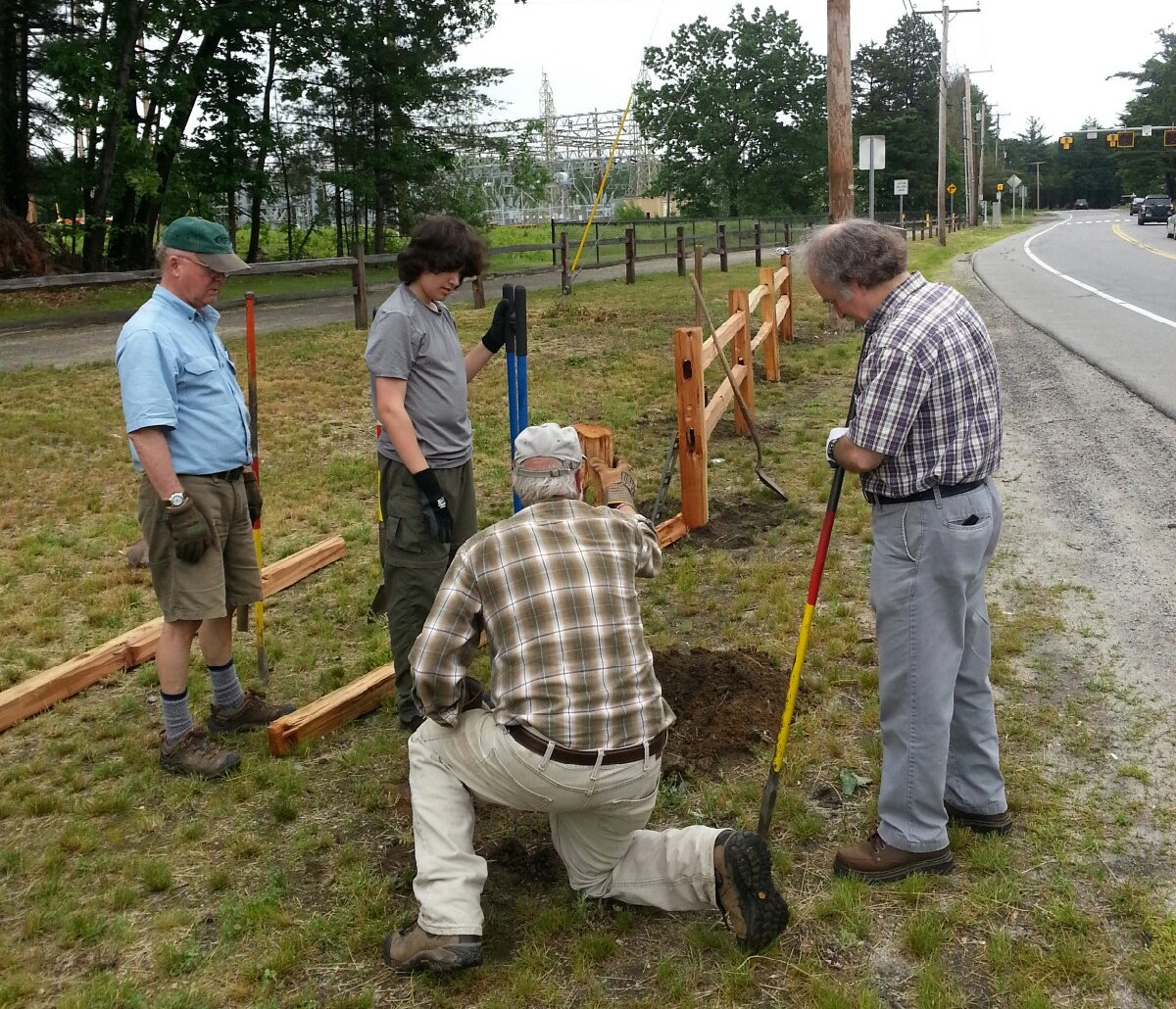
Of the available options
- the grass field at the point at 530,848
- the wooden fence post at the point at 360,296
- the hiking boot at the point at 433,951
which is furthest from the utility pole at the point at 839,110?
the hiking boot at the point at 433,951

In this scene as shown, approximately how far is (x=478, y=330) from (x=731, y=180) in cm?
4340

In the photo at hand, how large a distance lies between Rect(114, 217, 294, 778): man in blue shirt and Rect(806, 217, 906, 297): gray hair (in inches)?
→ 83.2

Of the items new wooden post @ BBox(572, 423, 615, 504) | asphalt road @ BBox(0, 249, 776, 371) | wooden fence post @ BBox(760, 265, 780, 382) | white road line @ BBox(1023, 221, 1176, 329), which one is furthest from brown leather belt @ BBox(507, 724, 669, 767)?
white road line @ BBox(1023, 221, 1176, 329)

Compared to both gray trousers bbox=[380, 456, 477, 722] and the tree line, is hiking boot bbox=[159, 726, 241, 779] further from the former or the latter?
the tree line

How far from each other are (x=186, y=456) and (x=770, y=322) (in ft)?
25.6

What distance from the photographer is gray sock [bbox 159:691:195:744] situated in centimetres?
418

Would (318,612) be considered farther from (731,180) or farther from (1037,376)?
(731,180)

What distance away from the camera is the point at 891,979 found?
291 centimetres

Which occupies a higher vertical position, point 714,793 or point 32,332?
point 32,332

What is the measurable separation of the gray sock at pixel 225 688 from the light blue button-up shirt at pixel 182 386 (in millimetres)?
851

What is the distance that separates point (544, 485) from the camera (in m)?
2.98

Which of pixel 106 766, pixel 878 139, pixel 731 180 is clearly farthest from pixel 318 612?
pixel 731 180

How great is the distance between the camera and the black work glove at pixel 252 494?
4.55m

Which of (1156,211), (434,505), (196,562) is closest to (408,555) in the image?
(434,505)
